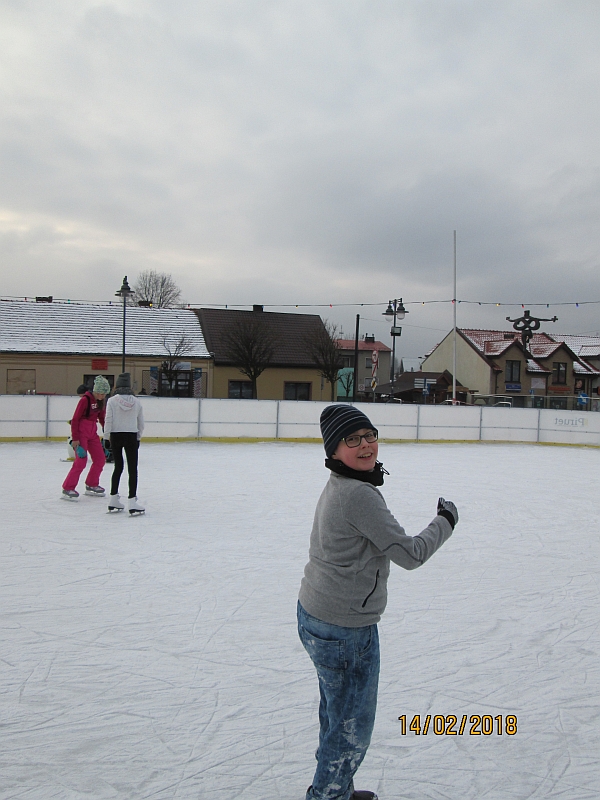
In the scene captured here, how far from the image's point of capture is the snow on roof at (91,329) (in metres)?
28.1

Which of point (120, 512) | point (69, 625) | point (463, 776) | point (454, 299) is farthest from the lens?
point (454, 299)

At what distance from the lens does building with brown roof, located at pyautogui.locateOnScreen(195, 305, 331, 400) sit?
30.4 metres

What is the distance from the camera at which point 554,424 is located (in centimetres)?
1780

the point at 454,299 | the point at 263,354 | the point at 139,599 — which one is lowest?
the point at 139,599

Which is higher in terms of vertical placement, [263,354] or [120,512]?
[263,354]

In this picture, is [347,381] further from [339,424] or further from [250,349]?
[339,424]

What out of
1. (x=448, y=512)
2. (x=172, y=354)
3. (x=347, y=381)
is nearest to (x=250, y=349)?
(x=172, y=354)

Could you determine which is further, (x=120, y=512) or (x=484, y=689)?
(x=120, y=512)

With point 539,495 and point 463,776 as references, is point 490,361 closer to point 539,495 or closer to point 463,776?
point 539,495

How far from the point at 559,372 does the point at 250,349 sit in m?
22.2

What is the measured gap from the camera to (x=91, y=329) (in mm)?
29672

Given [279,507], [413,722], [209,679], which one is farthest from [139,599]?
[279,507]

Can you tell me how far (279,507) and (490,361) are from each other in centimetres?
3382

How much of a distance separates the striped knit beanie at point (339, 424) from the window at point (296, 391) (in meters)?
29.1
